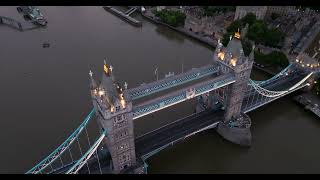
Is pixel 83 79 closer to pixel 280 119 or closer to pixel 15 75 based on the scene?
pixel 15 75

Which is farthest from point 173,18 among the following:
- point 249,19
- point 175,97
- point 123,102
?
point 123,102

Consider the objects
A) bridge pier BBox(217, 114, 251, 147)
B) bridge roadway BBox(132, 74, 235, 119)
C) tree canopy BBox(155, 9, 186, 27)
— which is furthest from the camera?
tree canopy BBox(155, 9, 186, 27)

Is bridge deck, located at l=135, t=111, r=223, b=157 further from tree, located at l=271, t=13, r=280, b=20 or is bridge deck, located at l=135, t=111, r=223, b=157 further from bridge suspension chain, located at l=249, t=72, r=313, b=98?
tree, located at l=271, t=13, r=280, b=20

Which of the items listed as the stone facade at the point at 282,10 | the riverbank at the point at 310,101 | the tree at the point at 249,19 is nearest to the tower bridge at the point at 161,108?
the riverbank at the point at 310,101

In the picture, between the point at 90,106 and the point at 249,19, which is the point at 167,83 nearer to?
the point at 90,106

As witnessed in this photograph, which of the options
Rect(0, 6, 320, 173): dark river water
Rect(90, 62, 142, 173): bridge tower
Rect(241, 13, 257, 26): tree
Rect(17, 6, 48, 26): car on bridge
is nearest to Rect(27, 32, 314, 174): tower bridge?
Rect(90, 62, 142, 173): bridge tower
